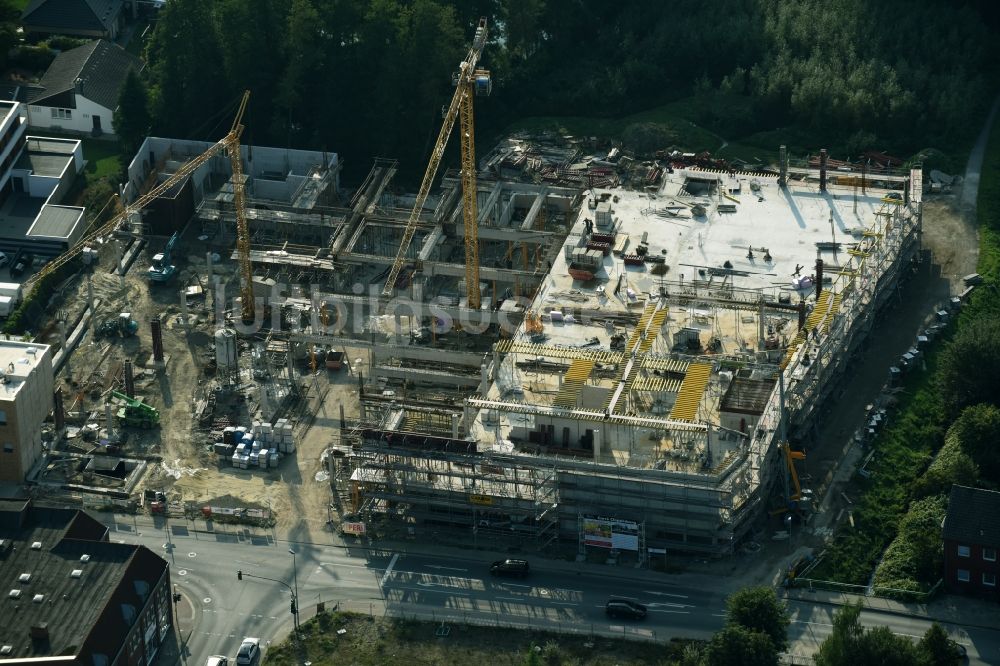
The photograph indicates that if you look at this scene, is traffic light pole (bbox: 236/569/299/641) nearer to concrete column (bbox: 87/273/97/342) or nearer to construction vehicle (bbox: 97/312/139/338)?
construction vehicle (bbox: 97/312/139/338)

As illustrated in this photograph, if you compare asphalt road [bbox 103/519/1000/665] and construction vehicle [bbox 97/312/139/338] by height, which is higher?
construction vehicle [bbox 97/312/139/338]

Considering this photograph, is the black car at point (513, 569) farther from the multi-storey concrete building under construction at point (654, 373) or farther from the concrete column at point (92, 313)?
the concrete column at point (92, 313)

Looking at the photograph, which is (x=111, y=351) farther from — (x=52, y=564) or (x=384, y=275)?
(x=52, y=564)

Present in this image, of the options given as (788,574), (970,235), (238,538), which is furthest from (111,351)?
(970,235)

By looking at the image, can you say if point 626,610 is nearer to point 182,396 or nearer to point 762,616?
point 762,616

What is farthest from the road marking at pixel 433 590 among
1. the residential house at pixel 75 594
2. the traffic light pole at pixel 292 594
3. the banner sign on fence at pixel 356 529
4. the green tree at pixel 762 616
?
the green tree at pixel 762 616

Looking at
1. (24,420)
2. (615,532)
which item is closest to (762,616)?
(615,532)

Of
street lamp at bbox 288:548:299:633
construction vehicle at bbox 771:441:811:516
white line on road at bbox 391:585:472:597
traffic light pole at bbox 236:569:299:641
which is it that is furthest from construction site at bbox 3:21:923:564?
traffic light pole at bbox 236:569:299:641
